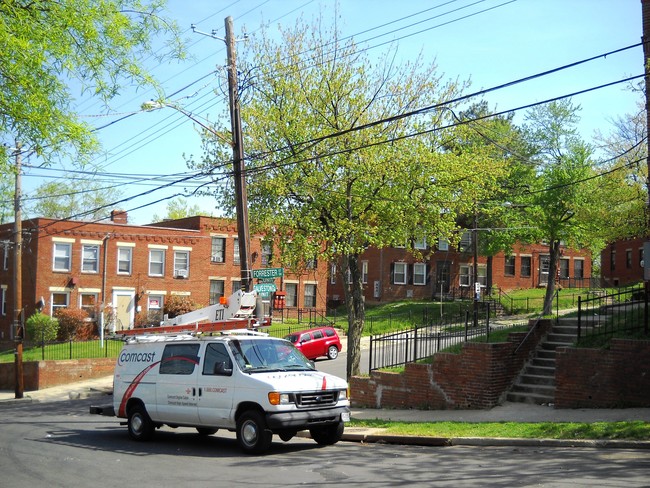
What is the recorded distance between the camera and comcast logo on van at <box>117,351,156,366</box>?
1548 centimetres

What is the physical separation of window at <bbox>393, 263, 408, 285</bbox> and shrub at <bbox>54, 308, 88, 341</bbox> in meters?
23.8

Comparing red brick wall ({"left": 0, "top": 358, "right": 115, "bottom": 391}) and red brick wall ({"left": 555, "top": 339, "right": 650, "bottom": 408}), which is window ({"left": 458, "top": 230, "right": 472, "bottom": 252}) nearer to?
red brick wall ({"left": 0, "top": 358, "right": 115, "bottom": 391})

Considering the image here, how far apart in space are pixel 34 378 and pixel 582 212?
2586cm

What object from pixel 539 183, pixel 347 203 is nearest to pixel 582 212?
pixel 539 183

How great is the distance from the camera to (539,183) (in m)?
40.5

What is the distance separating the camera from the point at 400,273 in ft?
190

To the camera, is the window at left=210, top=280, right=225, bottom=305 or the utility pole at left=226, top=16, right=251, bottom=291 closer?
the utility pole at left=226, top=16, right=251, bottom=291

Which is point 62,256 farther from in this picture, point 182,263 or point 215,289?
point 215,289

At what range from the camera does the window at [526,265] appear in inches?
2381

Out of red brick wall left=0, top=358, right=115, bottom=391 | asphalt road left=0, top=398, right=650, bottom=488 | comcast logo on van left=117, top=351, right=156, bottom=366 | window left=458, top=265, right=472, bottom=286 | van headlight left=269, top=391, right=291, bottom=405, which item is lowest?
red brick wall left=0, top=358, right=115, bottom=391

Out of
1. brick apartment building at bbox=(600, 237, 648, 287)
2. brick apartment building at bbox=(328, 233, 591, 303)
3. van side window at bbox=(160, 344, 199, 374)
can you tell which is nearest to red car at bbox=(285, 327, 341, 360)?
van side window at bbox=(160, 344, 199, 374)

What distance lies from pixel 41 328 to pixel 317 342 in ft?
56.9

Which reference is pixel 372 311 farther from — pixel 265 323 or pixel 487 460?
pixel 487 460

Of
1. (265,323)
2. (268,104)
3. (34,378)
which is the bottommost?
(34,378)
